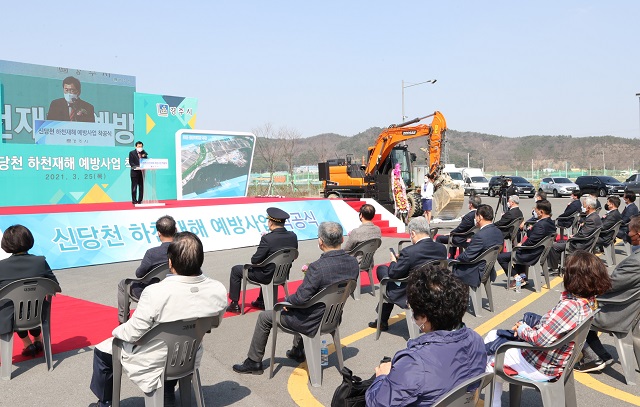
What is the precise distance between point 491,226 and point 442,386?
4722 mm

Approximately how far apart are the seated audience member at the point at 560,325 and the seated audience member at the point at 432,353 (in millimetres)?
1090

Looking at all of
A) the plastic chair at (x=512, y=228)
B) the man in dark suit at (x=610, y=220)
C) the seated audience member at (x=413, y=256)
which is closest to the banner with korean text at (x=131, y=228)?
the plastic chair at (x=512, y=228)

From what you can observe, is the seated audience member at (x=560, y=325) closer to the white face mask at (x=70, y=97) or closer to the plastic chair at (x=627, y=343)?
the plastic chair at (x=627, y=343)

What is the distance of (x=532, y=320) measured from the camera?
4.04 metres

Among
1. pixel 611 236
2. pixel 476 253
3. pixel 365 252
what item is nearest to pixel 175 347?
pixel 476 253

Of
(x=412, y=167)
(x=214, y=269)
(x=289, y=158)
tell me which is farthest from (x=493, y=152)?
(x=214, y=269)

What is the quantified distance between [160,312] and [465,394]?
74.0 inches

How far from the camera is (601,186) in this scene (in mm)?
32062

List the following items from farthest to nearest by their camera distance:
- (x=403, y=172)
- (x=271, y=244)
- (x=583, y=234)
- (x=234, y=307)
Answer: (x=403, y=172) < (x=583, y=234) < (x=234, y=307) < (x=271, y=244)

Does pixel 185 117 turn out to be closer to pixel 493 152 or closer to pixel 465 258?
pixel 465 258

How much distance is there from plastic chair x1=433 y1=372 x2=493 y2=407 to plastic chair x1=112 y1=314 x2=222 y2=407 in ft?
5.63

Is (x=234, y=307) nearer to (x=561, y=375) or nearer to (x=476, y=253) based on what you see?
(x=476, y=253)

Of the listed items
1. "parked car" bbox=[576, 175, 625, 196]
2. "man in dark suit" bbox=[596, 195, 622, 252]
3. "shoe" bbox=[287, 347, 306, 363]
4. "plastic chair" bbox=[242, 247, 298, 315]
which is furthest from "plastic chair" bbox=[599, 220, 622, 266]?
"parked car" bbox=[576, 175, 625, 196]

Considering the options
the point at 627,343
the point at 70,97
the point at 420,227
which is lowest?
the point at 627,343
